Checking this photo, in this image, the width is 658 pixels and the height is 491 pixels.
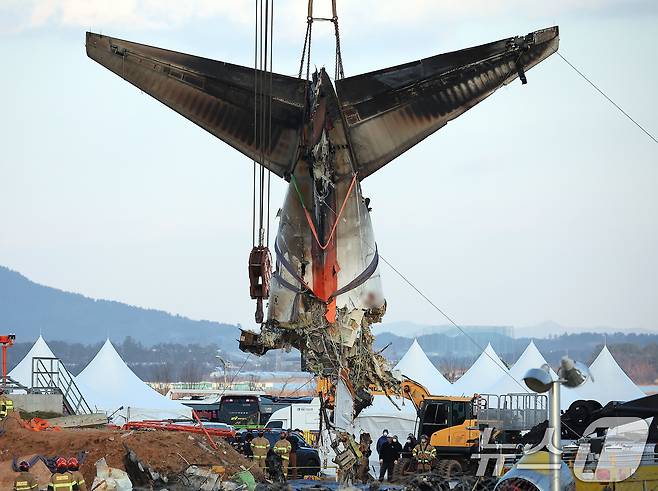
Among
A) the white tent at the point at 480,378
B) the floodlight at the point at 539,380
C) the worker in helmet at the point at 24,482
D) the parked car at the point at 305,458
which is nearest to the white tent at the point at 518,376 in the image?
the white tent at the point at 480,378

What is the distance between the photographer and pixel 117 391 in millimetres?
49781

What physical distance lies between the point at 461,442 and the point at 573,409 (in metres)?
4.36

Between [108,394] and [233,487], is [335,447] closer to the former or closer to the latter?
[233,487]

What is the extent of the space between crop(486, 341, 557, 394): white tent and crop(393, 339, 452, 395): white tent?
140 inches

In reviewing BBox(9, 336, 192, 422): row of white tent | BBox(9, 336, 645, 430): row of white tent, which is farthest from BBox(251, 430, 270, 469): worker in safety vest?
BBox(9, 336, 192, 422): row of white tent

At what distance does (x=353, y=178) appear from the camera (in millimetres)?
27984

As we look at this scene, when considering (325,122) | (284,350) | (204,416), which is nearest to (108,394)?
(204,416)

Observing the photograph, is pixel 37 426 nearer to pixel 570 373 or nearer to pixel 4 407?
pixel 4 407

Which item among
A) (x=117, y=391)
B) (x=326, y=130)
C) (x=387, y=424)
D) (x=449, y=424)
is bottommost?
(x=387, y=424)

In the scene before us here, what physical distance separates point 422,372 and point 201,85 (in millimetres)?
34824

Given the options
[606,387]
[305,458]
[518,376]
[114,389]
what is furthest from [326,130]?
[518,376]

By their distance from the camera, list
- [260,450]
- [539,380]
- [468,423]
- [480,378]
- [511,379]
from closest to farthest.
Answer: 1. [539,380]
2. [260,450]
3. [468,423]
4. [511,379]
5. [480,378]

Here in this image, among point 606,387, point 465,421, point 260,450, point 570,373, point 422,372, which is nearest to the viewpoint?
point 570,373

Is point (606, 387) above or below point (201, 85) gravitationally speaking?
below
